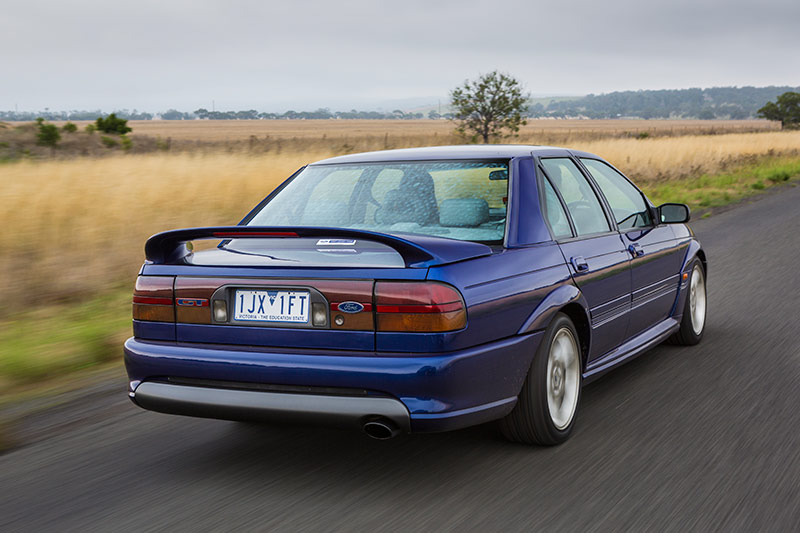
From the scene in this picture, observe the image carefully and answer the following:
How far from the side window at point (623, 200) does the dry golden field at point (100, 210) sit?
5554 millimetres

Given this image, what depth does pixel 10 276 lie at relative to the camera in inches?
348

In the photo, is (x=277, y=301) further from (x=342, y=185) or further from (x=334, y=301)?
(x=342, y=185)

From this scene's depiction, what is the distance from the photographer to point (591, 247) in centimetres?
470

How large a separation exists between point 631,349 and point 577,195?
3.15ft

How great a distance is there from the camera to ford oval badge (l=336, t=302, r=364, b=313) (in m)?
3.51

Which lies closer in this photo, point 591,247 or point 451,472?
point 451,472

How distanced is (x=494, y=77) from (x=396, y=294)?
29581mm

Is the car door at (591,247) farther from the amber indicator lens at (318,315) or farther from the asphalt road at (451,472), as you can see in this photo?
the amber indicator lens at (318,315)

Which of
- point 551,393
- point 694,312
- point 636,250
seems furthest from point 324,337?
point 694,312

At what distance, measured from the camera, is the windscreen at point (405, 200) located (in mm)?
4219

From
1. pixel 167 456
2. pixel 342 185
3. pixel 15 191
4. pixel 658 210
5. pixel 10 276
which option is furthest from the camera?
pixel 15 191

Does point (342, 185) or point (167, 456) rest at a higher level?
point (342, 185)

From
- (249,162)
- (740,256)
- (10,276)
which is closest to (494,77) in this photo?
(249,162)

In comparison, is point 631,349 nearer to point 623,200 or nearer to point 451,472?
point 623,200
